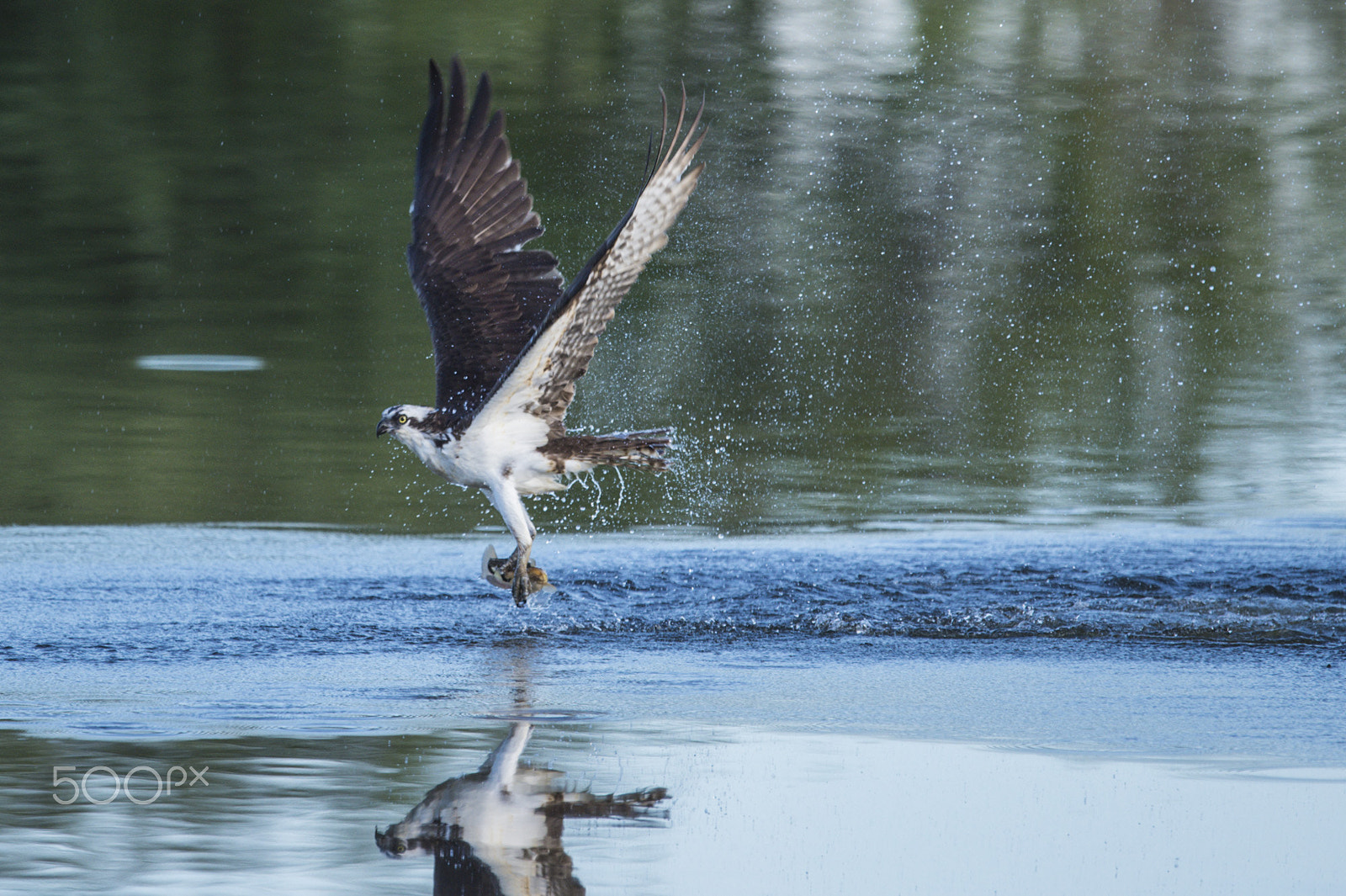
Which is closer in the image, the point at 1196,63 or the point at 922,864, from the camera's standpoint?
the point at 922,864

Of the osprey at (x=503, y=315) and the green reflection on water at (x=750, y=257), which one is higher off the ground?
the osprey at (x=503, y=315)

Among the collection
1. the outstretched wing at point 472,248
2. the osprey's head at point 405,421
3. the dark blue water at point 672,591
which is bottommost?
the dark blue water at point 672,591

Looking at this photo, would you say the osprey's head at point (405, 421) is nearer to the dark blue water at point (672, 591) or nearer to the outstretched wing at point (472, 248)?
the outstretched wing at point (472, 248)

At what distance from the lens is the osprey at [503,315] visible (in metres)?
6.71

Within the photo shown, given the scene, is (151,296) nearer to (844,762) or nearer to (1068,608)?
(1068,608)

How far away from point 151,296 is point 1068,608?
9054 mm

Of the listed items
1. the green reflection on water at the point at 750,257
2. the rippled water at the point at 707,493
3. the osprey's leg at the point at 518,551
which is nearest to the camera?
the rippled water at the point at 707,493

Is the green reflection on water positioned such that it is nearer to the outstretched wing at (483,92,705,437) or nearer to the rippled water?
the rippled water

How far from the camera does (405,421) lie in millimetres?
7363

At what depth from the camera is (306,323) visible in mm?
13391

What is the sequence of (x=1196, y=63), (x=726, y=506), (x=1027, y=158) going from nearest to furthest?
(x=726, y=506)
(x=1027, y=158)
(x=1196, y=63)

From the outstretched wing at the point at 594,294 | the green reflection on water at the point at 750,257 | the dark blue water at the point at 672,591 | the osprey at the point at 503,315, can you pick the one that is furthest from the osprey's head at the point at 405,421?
the green reflection on water at the point at 750,257

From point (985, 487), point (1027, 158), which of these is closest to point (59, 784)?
point (985, 487)

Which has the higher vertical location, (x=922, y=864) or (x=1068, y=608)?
(x=922, y=864)
